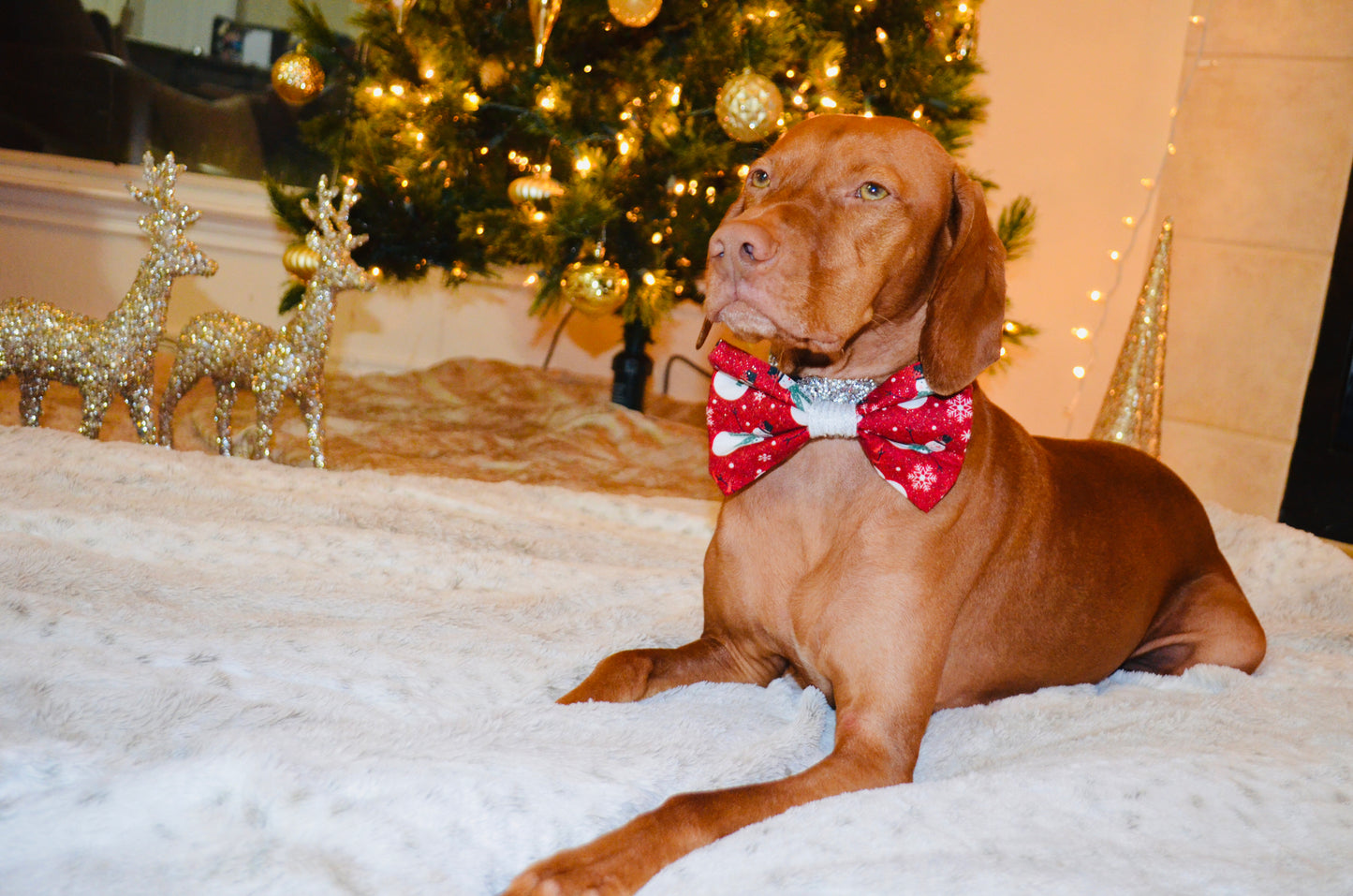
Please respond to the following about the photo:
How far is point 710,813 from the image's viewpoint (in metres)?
1.28

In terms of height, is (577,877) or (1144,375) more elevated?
(1144,375)

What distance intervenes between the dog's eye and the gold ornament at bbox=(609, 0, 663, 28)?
185cm

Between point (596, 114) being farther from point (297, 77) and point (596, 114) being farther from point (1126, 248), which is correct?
point (1126, 248)

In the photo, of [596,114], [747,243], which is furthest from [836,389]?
[596,114]

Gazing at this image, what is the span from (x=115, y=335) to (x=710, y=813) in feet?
7.31

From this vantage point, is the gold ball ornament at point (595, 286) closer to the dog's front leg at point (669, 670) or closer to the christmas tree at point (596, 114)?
the christmas tree at point (596, 114)

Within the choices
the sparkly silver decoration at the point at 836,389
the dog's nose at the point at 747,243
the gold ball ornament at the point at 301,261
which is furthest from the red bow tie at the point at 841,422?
the gold ball ornament at the point at 301,261

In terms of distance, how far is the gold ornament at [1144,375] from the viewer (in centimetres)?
376

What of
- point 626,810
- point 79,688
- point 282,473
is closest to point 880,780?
point 626,810

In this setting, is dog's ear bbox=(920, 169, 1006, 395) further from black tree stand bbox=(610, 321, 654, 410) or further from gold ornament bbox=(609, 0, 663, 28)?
black tree stand bbox=(610, 321, 654, 410)

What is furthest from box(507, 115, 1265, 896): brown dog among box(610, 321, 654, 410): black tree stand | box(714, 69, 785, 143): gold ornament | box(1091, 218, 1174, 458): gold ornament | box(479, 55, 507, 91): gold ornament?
box(610, 321, 654, 410): black tree stand

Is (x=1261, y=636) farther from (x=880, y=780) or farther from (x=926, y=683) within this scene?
(x=880, y=780)

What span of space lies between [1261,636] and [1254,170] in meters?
2.98

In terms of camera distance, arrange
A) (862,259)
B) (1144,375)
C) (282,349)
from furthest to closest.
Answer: (1144,375) < (282,349) < (862,259)
